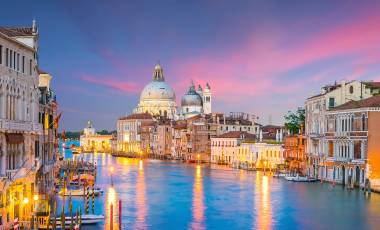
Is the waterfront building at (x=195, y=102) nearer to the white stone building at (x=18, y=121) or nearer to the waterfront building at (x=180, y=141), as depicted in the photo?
the waterfront building at (x=180, y=141)

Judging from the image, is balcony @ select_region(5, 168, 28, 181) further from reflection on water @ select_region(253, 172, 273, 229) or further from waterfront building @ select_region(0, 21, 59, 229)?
reflection on water @ select_region(253, 172, 273, 229)

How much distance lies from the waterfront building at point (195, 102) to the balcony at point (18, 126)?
231 ft

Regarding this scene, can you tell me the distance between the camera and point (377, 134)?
2745cm

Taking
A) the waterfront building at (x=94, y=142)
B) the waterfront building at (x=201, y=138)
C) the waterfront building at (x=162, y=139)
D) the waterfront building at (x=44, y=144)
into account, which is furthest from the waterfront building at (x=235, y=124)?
the waterfront building at (x=94, y=142)

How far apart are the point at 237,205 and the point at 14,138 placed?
37.1ft

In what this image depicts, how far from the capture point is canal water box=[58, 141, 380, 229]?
63.6 ft

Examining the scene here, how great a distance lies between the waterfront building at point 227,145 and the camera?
177 feet

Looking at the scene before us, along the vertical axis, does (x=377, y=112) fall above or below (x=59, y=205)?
above

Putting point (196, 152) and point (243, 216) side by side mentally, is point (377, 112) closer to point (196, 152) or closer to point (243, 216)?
point (243, 216)

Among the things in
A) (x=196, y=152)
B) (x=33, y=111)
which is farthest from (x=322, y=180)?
(x=196, y=152)

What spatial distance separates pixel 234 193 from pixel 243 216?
7.19 metres

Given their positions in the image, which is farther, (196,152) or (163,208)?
(196,152)

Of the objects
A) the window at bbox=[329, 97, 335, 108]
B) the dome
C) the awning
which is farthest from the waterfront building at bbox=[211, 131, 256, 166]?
the awning

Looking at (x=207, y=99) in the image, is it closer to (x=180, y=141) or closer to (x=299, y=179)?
(x=180, y=141)
